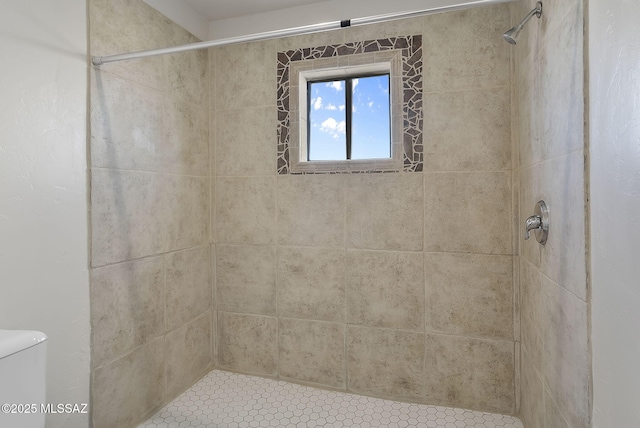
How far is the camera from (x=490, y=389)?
5.88 ft

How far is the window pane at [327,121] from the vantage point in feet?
7.18

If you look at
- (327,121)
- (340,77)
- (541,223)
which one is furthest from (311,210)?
(541,223)

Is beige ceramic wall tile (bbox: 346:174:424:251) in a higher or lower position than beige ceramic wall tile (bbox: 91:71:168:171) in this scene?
lower

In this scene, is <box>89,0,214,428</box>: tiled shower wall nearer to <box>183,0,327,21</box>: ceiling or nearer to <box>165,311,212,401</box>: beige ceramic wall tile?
<box>165,311,212,401</box>: beige ceramic wall tile

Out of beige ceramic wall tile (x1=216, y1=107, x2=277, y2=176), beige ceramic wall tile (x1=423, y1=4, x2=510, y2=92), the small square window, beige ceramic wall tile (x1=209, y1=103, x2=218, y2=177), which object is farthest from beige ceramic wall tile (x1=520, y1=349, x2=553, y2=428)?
beige ceramic wall tile (x1=209, y1=103, x2=218, y2=177)

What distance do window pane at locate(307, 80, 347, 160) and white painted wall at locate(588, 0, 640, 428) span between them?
1431 millimetres

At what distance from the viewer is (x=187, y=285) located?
204cm

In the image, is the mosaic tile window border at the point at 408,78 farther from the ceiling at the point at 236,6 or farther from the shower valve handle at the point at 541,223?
the shower valve handle at the point at 541,223

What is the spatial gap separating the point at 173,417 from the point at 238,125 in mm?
1674

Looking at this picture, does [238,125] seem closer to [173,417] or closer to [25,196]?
[25,196]

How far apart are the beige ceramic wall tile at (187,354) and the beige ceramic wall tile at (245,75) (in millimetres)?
1381

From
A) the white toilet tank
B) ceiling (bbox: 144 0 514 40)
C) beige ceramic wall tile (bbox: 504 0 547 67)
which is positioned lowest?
the white toilet tank

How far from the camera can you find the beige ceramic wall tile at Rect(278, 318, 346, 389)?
202cm

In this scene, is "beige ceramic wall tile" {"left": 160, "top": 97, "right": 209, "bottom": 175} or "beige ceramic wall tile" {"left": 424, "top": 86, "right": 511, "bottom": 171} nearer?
"beige ceramic wall tile" {"left": 424, "top": 86, "right": 511, "bottom": 171}
